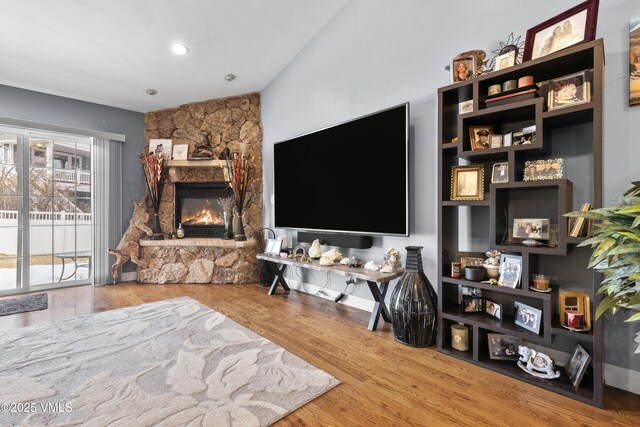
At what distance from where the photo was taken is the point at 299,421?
1418 millimetres

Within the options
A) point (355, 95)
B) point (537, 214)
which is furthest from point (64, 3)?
point (537, 214)

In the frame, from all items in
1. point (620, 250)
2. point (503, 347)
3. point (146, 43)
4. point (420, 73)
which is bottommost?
point (503, 347)

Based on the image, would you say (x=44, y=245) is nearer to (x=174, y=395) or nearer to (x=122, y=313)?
(x=122, y=313)

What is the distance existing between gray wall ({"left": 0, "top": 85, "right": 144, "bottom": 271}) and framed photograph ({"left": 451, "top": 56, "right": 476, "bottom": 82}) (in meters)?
4.40

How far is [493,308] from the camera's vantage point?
6.56 ft

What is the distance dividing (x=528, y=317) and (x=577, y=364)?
299mm

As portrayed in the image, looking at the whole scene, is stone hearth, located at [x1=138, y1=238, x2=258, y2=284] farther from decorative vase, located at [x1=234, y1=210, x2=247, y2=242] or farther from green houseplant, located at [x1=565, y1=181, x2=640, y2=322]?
green houseplant, located at [x1=565, y1=181, x2=640, y2=322]

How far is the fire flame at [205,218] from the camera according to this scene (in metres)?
4.63

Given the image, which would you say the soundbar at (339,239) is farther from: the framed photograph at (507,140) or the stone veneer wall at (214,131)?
the framed photograph at (507,140)

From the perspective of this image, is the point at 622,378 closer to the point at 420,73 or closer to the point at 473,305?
the point at 473,305

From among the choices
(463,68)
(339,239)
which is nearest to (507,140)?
(463,68)

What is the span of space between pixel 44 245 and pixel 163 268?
143 cm

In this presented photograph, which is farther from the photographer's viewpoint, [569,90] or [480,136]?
[480,136]

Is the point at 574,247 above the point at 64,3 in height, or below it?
below
